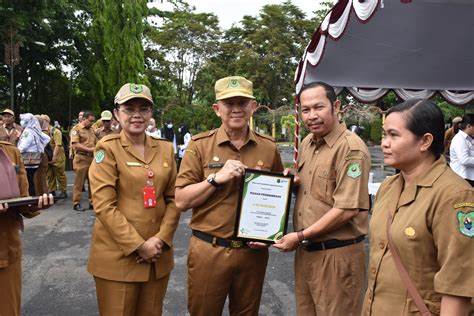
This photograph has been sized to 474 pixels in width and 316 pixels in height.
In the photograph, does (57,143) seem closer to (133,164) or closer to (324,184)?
(133,164)

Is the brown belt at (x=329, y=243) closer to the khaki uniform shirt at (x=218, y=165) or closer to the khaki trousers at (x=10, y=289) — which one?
the khaki uniform shirt at (x=218, y=165)

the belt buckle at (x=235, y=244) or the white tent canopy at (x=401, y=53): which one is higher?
the white tent canopy at (x=401, y=53)

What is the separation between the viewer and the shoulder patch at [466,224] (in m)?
1.48

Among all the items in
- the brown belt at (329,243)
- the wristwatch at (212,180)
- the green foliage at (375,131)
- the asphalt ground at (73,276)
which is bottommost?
the asphalt ground at (73,276)

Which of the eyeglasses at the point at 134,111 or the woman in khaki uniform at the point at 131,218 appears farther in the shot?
the eyeglasses at the point at 134,111

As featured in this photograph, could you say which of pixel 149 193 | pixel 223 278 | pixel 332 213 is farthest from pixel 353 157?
pixel 149 193

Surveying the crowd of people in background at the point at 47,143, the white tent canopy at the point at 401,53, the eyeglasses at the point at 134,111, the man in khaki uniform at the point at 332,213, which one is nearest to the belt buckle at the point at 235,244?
the man in khaki uniform at the point at 332,213

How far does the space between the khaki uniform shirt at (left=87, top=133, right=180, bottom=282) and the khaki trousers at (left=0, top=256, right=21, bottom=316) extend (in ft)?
1.55

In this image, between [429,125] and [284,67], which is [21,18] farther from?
[284,67]

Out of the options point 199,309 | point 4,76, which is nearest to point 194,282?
point 199,309

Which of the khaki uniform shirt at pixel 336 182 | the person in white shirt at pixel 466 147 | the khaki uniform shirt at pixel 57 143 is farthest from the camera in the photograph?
the khaki uniform shirt at pixel 57 143

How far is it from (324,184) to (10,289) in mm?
2024

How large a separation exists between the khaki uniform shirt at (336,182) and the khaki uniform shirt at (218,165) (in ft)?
1.08

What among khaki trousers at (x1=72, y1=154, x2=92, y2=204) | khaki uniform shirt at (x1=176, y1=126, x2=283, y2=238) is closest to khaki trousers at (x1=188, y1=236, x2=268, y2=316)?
khaki uniform shirt at (x1=176, y1=126, x2=283, y2=238)
